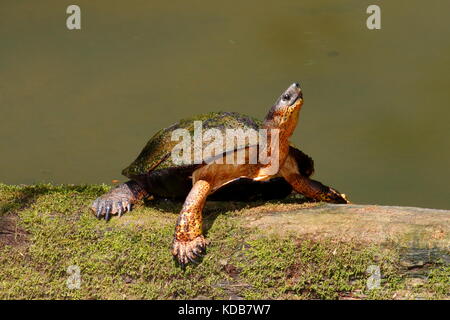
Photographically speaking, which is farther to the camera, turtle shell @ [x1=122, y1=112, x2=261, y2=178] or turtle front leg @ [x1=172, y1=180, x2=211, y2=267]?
turtle shell @ [x1=122, y1=112, x2=261, y2=178]

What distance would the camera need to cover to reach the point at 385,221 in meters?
2.90

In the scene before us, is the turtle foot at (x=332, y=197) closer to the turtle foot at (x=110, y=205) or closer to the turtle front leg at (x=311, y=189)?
the turtle front leg at (x=311, y=189)

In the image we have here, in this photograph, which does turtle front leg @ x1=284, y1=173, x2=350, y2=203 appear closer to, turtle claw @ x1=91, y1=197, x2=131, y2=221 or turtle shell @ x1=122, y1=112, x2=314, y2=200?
turtle shell @ x1=122, y1=112, x2=314, y2=200

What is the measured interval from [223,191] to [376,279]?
1061 millimetres

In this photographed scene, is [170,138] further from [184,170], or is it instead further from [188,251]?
[188,251]

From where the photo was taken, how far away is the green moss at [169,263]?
277 cm

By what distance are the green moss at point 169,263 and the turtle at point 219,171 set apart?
12 cm

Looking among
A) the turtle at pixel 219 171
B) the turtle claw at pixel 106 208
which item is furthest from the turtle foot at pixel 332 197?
the turtle claw at pixel 106 208

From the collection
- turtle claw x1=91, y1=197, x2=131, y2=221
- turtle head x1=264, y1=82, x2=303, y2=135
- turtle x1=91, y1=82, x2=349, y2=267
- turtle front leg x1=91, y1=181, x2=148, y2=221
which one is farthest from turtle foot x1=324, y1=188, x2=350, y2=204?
turtle claw x1=91, y1=197, x2=131, y2=221

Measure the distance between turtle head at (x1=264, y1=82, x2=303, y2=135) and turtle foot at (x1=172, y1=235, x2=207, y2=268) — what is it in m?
0.83

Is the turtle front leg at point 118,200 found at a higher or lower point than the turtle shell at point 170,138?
lower

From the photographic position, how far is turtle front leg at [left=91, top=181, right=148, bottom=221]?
327 centimetres

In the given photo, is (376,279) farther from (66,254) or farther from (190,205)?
(66,254)

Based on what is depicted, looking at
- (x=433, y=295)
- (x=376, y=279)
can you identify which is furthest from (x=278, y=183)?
(x=433, y=295)
